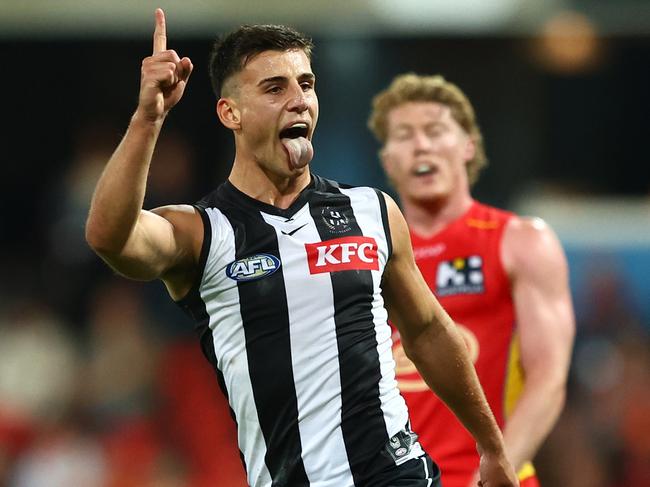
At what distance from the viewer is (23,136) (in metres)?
10.5

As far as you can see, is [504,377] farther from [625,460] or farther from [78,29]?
[78,29]

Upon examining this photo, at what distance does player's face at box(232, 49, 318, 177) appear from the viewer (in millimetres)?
3656

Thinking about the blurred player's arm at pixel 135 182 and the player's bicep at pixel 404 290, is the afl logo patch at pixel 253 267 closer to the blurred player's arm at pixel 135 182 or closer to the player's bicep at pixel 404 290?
the blurred player's arm at pixel 135 182

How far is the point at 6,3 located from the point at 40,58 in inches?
21.6

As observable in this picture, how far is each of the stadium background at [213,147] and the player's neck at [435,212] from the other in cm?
359

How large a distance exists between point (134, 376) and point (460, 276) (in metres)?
4.25

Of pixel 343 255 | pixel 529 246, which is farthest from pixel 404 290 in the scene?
pixel 529 246

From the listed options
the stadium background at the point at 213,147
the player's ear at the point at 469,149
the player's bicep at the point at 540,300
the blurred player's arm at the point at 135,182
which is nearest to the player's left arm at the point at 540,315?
the player's bicep at the point at 540,300

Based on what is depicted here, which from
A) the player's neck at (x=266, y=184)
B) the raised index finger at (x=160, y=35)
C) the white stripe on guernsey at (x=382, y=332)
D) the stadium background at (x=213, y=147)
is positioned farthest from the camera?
the stadium background at (x=213, y=147)

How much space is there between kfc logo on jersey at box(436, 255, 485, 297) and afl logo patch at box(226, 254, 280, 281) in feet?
5.68

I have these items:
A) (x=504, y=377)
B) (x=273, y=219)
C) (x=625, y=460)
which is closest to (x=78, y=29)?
(x=625, y=460)

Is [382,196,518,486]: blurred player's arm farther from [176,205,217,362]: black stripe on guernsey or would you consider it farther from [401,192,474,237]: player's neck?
[401,192,474,237]: player's neck

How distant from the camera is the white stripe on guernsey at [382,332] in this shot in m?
3.61

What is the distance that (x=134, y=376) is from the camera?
8.86 meters
